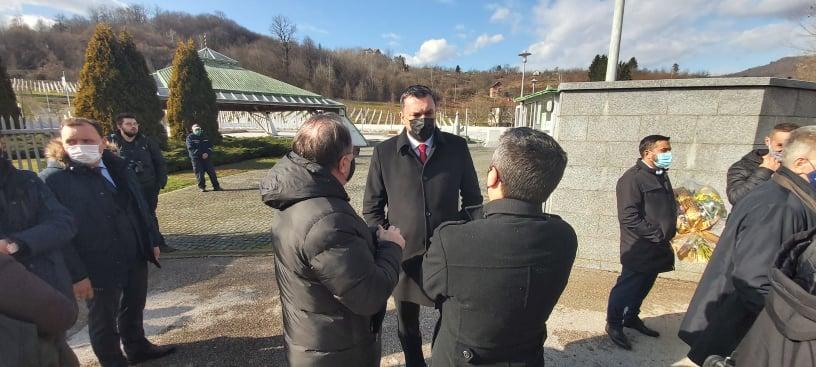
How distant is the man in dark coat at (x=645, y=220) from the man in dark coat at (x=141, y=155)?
5.28 m

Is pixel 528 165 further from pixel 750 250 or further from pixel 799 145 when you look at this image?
pixel 799 145

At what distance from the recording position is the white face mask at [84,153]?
2.48m

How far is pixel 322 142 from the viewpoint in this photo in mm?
1572

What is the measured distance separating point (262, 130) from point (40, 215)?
32.9 metres

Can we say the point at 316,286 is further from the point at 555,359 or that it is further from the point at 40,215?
the point at 555,359

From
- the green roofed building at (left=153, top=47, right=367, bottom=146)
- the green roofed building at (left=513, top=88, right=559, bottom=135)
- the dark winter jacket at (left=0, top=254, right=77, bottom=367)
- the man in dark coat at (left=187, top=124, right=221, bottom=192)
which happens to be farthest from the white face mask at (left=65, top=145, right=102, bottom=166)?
the green roofed building at (left=153, top=47, right=367, bottom=146)

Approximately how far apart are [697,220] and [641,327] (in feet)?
5.85

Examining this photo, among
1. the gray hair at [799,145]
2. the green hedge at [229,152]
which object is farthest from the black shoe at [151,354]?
the green hedge at [229,152]

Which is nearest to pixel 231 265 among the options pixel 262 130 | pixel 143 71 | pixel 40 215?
pixel 40 215

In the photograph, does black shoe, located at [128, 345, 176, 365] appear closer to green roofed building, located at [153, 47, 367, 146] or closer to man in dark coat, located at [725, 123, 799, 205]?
man in dark coat, located at [725, 123, 799, 205]

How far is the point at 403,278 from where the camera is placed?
8.09 feet

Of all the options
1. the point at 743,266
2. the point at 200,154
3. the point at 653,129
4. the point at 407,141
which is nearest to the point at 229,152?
the point at 200,154

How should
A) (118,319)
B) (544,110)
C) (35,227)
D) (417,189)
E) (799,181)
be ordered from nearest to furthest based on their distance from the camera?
(799,181) → (35,227) → (417,189) → (118,319) → (544,110)

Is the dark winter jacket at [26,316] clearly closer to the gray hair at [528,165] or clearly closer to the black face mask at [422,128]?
the gray hair at [528,165]
